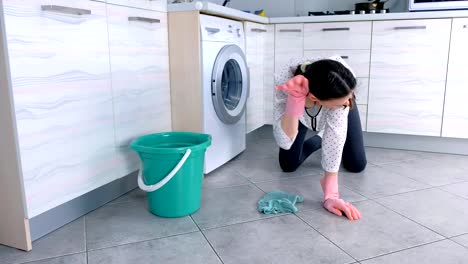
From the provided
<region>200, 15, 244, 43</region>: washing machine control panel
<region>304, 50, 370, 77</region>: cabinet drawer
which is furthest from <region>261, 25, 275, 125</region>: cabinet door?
<region>200, 15, 244, 43</region>: washing machine control panel

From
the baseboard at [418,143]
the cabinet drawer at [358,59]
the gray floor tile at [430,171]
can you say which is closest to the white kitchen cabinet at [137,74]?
the cabinet drawer at [358,59]

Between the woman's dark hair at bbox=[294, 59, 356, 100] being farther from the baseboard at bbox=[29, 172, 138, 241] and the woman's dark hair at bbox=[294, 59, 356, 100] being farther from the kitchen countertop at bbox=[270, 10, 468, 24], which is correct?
A: the kitchen countertop at bbox=[270, 10, 468, 24]

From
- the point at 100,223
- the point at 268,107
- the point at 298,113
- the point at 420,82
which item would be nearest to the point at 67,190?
the point at 100,223

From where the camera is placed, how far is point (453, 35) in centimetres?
236

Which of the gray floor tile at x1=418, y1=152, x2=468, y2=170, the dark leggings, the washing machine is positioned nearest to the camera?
the washing machine

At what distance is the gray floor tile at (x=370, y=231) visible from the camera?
1.33 metres

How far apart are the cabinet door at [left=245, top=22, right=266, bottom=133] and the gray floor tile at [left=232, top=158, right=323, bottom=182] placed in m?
0.37

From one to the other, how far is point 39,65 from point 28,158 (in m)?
0.31

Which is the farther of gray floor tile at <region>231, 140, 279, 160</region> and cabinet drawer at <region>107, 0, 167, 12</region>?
gray floor tile at <region>231, 140, 279, 160</region>

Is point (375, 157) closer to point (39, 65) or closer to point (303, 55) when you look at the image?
point (303, 55)

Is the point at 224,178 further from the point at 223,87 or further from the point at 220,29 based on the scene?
the point at 220,29

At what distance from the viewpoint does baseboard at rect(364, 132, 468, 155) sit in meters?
2.53

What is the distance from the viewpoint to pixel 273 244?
1351mm

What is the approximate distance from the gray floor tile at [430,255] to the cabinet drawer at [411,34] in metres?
1.50
